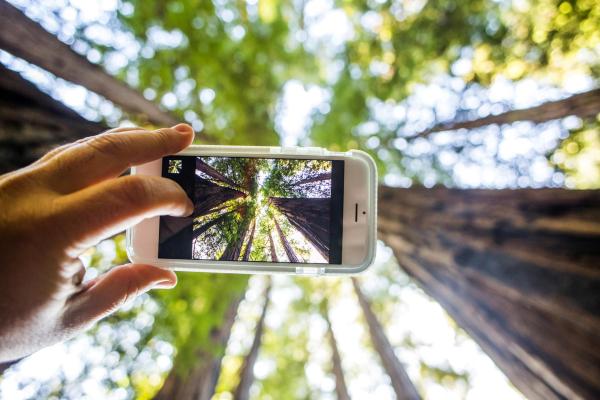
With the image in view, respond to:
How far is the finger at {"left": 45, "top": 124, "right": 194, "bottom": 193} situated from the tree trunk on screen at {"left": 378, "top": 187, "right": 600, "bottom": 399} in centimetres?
274

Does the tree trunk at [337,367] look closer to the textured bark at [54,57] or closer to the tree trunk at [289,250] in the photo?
the tree trunk at [289,250]

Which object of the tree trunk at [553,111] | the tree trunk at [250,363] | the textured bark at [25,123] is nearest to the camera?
the textured bark at [25,123]

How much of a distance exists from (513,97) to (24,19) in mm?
4959

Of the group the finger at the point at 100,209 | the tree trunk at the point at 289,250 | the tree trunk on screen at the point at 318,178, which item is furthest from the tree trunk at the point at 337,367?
the finger at the point at 100,209

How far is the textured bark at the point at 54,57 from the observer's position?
7.52 feet

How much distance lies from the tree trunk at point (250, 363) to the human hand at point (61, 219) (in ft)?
19.7

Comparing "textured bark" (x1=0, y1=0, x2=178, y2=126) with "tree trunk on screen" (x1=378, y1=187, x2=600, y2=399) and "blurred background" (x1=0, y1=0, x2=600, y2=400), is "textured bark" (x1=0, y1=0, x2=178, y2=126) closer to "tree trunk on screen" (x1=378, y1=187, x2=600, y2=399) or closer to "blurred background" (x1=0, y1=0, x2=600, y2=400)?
"blurred background" (x1=0, y1=0, x2=600, y2=400)

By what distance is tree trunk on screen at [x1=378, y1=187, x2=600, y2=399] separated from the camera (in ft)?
7.30

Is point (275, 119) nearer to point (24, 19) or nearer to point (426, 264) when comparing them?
point (426, 264)

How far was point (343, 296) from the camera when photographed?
10195 mm

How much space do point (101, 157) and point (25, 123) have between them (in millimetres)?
2354

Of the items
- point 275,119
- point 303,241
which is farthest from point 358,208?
point 275,119

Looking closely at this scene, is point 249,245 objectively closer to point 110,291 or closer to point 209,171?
point 209,171

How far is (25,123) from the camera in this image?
8.72 feet
